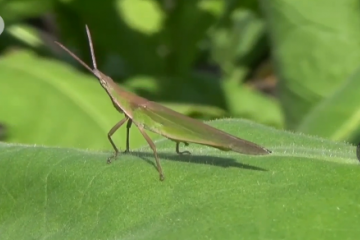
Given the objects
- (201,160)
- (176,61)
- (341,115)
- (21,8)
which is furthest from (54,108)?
(201,160)

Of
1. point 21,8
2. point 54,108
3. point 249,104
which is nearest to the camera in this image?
point 54,108

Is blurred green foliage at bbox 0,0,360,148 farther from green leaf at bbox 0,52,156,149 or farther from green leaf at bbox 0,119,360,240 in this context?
green leaf at bbox 0,119,360,240

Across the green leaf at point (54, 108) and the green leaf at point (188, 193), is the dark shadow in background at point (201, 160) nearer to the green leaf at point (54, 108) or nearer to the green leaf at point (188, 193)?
the green leaf at point (188, 193)

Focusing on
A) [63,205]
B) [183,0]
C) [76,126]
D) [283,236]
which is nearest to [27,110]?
[76,126]

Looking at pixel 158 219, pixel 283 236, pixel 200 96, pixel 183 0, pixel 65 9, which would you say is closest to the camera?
pixel 283 236

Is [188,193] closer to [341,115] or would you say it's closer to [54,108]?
[341,115]

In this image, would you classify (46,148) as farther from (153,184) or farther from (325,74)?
(325,74)
